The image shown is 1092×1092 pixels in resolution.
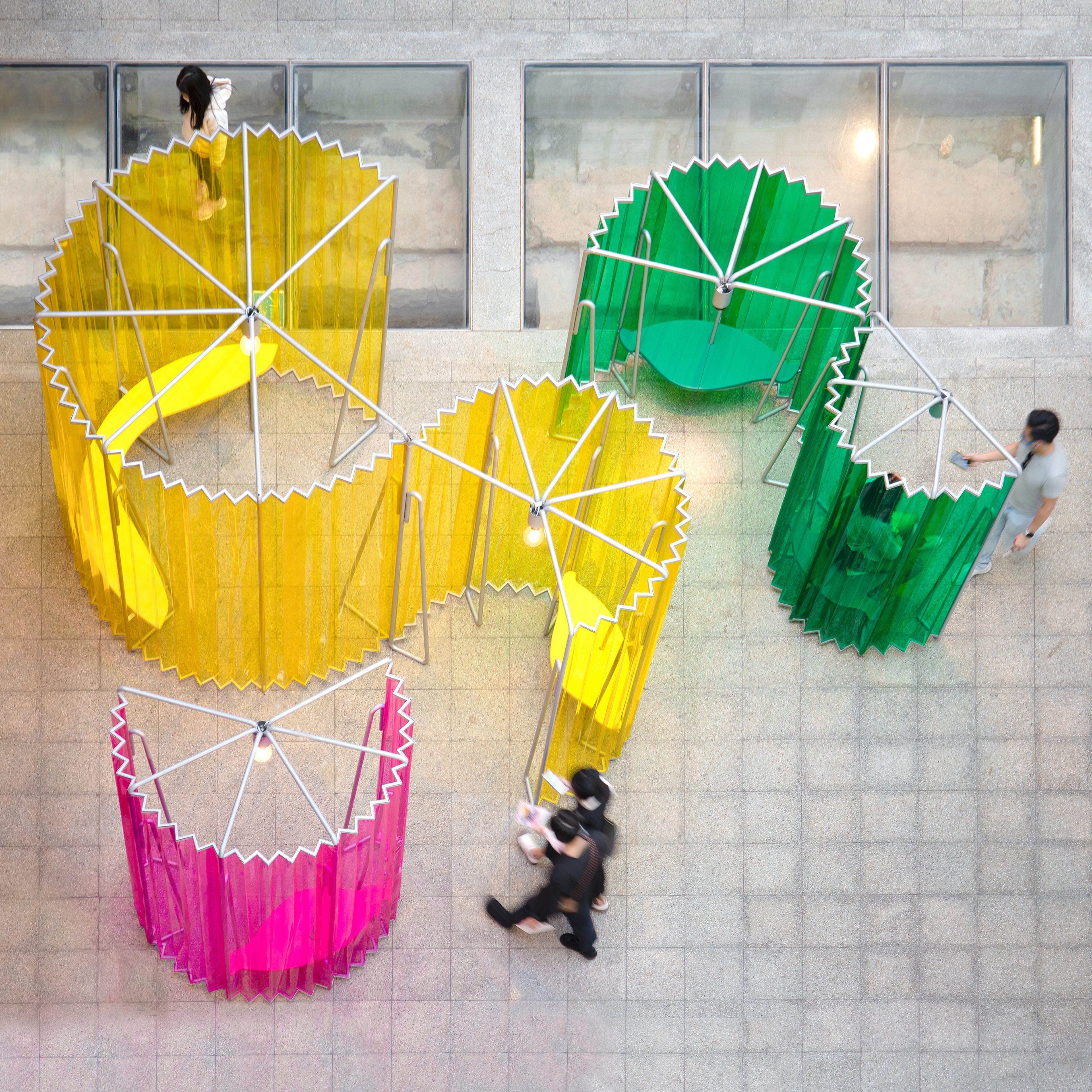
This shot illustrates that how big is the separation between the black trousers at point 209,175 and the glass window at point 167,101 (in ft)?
4.27

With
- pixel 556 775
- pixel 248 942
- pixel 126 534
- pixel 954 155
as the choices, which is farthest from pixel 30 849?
pixel 954 155

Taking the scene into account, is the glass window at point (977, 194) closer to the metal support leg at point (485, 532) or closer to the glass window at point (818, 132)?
the glass window at point (818, 132)

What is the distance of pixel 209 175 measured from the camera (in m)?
8.45

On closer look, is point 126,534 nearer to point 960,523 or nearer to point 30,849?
point 30,849

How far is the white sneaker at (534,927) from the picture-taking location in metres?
8.42

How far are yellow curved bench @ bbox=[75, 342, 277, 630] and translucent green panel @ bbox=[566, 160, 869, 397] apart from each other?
101 inches

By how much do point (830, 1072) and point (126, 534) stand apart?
6.42 metres

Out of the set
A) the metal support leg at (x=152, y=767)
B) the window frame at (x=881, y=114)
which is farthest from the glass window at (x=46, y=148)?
the metal support leg at (x=152, y=767)

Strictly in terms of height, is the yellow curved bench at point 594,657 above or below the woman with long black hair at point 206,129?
below

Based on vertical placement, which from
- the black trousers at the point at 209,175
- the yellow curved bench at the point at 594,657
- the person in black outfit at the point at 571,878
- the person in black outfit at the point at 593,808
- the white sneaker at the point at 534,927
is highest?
the black trousers at the point at 209,175

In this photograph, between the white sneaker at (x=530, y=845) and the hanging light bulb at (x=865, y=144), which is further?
the hanging light bulb at (x=865, y=144)

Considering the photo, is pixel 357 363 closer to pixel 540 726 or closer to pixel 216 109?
pixel 216 109

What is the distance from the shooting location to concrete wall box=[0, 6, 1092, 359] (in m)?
9.47

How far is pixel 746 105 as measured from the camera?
9750 millimetres
